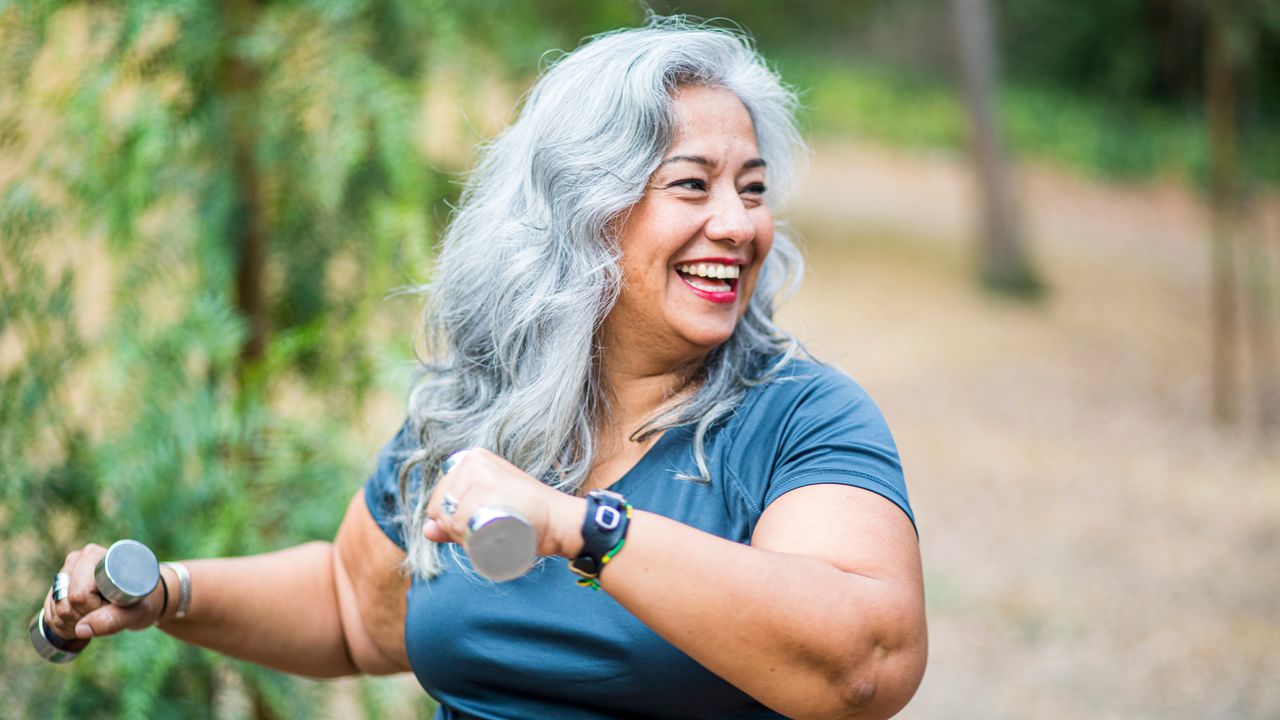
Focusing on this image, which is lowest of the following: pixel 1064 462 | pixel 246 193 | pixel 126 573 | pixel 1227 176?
pixel 1064 462

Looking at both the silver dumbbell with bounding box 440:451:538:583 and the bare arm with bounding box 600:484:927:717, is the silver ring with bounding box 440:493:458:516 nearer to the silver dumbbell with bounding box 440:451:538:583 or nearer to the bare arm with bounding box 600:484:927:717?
the silver dumbbell with bounding box 440:451:538:583

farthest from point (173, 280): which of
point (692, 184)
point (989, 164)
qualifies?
point (989, 164)

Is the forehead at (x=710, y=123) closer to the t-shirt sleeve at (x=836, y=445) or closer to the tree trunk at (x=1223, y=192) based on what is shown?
the t-shirt sleeve at (x=836, y=445)

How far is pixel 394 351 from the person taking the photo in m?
2.58

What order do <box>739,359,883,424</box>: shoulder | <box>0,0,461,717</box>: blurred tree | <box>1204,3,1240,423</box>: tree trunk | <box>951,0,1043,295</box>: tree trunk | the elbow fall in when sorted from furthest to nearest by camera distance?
<box>951,0,1043,295</box>: tree trunk → <box>1204,3,1240,423</box>: tree trunk → <box>0,0,461,717</box>: blurred tree → <box>739,359,883,424</box>: shoulder → the elbow

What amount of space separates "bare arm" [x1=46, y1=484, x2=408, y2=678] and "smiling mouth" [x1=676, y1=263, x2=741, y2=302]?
60 cm

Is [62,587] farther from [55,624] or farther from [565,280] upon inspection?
[565,280]

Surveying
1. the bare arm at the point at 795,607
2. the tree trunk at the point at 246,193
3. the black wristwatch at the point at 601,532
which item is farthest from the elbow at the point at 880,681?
the tree trunk at the point at 246,193

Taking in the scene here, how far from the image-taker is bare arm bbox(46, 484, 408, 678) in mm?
1787

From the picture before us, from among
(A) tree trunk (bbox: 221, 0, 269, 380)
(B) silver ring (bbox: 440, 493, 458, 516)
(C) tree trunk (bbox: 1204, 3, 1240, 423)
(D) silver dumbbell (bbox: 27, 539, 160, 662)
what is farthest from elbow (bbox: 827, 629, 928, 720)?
(C) tree trunk (bbox: 1204, 3, 1240, 423)

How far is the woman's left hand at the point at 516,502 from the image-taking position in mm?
1254

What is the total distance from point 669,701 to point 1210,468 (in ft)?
25.2

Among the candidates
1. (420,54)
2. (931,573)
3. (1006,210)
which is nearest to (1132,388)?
(1006,210)

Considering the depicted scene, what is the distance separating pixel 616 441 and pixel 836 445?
36 cm
